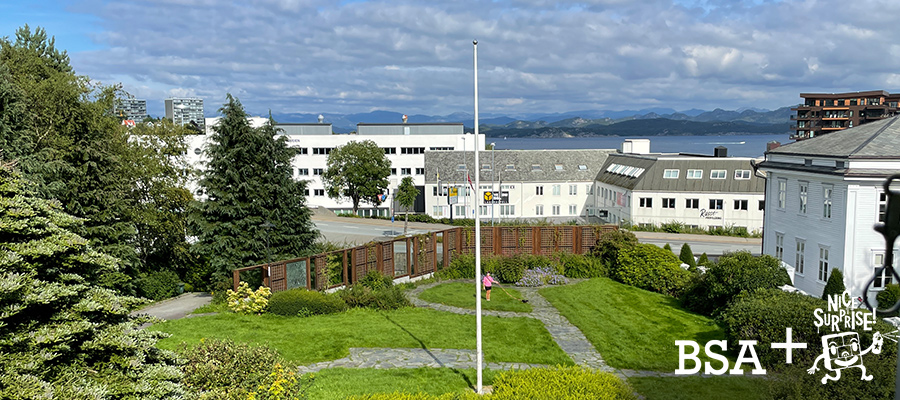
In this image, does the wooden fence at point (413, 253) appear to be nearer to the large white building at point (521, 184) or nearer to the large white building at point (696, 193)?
the large white building at point (696, 193)

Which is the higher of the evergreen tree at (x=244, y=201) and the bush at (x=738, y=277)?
the evergreen tree at (x=244, y=201)

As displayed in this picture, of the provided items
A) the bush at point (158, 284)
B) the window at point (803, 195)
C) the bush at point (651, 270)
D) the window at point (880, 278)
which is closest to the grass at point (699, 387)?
the window at point (880, 278)

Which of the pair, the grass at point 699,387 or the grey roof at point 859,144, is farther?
the grey roof at point 859,144

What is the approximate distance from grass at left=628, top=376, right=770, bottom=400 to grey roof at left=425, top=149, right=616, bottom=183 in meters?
47.7

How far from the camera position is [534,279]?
30.5 meters

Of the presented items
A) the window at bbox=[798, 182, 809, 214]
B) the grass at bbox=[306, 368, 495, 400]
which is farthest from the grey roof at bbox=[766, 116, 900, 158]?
the grass at bbox=[306, 368, 495, 400]

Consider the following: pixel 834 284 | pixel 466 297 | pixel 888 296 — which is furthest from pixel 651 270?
pixel 466 297

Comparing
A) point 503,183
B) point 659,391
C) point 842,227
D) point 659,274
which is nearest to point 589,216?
point 503,183

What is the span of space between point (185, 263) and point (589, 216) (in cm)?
4241

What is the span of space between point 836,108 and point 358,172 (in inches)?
3984

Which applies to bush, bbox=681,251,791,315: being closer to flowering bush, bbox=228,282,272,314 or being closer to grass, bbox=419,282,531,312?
grass, bbox=419,282,531,312

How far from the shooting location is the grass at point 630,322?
19156 millimetres

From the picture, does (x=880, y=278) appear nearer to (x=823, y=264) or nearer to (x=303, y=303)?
(x=823, y=264)

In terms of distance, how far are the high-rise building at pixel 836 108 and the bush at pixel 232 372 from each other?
125 m
